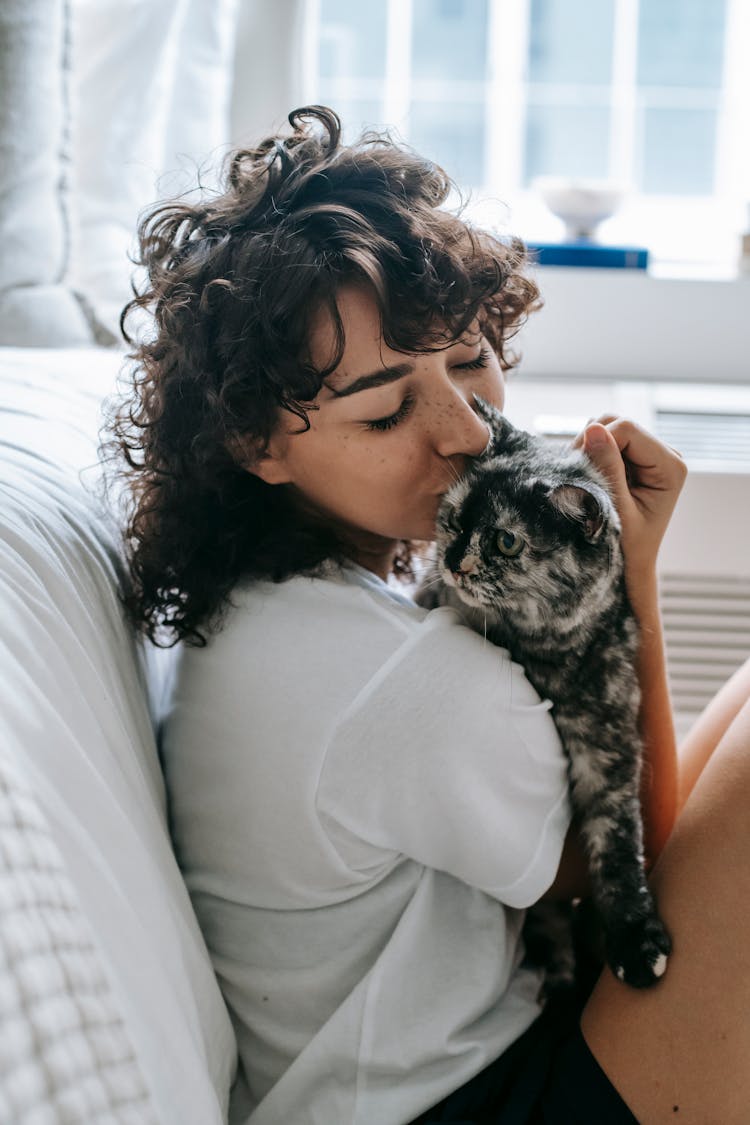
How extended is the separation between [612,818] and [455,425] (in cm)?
43

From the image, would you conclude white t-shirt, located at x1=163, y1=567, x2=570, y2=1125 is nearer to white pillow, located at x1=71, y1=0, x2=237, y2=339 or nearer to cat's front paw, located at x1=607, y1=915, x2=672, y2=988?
cat's front paw, located at x1=607, y1=915, x2=672, y2=988

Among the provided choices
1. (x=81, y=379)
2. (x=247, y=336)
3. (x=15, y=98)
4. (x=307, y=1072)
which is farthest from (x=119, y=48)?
(x=307, y=1072)

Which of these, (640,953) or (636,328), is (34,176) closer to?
(636,328)

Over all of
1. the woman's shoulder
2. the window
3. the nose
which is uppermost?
the window

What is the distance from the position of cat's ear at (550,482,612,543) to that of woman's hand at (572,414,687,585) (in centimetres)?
11

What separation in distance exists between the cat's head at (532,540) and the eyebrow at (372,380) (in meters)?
0.15

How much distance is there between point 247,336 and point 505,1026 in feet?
2.27

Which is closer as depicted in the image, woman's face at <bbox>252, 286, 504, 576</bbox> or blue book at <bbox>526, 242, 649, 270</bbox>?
woman's face at <bbox>252, 286, 504, 576</bbox>

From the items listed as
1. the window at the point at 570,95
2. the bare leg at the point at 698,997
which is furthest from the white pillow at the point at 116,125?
the bare leg at the point at 698,997

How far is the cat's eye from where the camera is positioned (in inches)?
39.5

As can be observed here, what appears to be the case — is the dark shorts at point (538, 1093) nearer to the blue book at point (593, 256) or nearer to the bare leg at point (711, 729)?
the bare leg at point (711, 729)

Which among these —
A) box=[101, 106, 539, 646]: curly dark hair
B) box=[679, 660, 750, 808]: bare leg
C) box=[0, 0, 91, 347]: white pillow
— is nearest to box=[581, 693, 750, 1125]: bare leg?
box=[679, 660, 750, 808]: bare leg

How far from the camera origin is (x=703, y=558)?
1.92m

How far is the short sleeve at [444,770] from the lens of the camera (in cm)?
87
